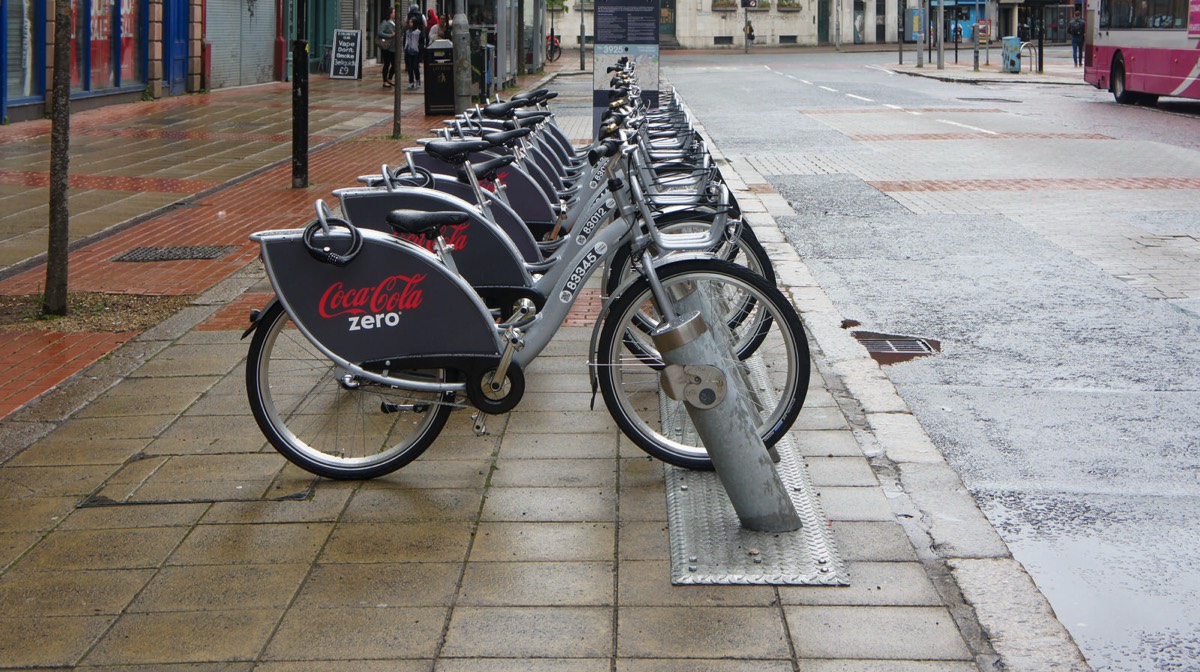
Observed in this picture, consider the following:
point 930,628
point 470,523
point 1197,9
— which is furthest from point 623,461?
point 1197,9

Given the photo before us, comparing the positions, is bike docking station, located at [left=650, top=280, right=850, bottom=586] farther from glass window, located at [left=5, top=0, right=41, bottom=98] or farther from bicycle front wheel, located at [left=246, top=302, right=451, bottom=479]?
glass window, located at [left=5, top=0, right=41, bottom=98]

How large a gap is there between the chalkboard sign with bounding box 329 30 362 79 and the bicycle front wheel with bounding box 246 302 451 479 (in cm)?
2208

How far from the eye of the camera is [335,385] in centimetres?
509

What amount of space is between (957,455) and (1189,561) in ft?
4.28

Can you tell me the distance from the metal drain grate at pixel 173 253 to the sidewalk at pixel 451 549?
2.91 metres

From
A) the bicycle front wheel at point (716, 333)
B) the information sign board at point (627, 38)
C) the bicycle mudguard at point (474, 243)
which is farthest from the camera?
the information sign board at point (627, 38)

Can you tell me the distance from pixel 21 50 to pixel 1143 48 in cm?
2082

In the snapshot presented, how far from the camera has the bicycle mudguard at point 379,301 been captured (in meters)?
4.95

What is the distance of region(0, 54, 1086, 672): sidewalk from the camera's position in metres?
3.72

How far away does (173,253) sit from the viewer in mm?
10219

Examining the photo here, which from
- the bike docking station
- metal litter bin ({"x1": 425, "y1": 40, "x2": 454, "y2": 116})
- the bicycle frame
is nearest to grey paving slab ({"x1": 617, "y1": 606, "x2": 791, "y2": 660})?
the bike docking station

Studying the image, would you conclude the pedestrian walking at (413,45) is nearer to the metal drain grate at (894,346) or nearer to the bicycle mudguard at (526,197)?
the bicycle mudguard at (526,197)

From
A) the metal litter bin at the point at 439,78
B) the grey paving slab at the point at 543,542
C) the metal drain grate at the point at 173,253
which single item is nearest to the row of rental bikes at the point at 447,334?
the grey paving slab at the point at 543,542

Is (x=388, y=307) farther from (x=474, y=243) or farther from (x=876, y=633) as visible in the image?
(x=876, y=633)
